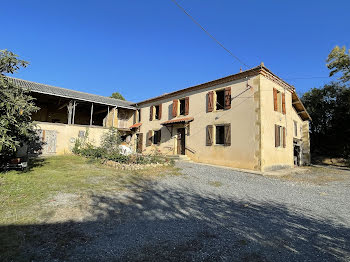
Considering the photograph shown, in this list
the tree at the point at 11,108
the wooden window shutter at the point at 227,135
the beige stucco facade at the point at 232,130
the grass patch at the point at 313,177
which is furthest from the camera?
the wooden window shutter at the point at 227,135

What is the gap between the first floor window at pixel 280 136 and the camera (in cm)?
1240

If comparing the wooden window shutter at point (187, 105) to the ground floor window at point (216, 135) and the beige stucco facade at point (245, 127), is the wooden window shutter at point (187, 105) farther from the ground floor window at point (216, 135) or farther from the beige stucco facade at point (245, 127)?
the ground floor window at point (216, 135)

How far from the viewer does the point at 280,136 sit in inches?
526

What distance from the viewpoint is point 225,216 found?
4.19m

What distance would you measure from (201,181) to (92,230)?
5042mm

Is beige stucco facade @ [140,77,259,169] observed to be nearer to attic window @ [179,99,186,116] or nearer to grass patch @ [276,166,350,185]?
attic window @ [179,99,186,116]

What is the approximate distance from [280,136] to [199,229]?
39.9 feet

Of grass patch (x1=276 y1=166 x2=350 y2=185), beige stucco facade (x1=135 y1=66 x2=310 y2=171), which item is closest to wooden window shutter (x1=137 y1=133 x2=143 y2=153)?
beige stucco facade (x1=135 y1=66 x2=310 y2=171)

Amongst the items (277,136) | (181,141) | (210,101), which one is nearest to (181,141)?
(181,141)

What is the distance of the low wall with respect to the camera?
47.2 feet

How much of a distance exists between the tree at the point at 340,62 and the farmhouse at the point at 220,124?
5.22 meters

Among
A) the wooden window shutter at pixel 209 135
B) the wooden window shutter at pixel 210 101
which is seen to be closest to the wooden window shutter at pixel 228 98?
the wooden window shutter at pixel 210 101

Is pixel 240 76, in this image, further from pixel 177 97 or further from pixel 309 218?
pixel 309 218

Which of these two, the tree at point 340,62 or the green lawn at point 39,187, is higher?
the tree at point 340,62
